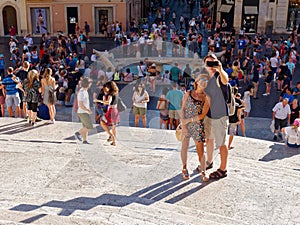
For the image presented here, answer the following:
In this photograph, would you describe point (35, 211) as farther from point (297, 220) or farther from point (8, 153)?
point (297, 220)

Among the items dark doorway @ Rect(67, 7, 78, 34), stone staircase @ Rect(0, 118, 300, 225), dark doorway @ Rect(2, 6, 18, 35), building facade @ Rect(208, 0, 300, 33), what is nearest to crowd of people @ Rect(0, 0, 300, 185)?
stone staircase @ Rect(0, 118, 300, 225)

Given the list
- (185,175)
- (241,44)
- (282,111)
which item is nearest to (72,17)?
(241,44)

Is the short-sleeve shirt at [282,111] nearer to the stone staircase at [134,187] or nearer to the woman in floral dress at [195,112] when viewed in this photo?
the stone staircase at [134,187]

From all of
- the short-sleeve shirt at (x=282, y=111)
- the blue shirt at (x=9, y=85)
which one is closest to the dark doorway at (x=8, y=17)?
the blue shirt at (x=9, y=85)

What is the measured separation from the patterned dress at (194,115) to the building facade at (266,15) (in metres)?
22.7

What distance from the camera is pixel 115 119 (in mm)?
8203

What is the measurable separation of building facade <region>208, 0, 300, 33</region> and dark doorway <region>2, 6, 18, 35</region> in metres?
13.6

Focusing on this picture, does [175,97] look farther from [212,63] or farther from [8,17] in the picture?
[8,17]

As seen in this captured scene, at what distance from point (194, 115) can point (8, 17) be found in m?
24.2

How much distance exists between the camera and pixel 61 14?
26.5 meters

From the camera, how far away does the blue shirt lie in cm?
996

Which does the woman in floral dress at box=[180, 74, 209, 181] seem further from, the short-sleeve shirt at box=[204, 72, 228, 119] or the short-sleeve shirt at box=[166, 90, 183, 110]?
the short-sleeve shirt at box=[166, 90, 183, 110]

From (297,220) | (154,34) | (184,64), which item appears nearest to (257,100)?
(184,64)

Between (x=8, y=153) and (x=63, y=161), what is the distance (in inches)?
41.9
